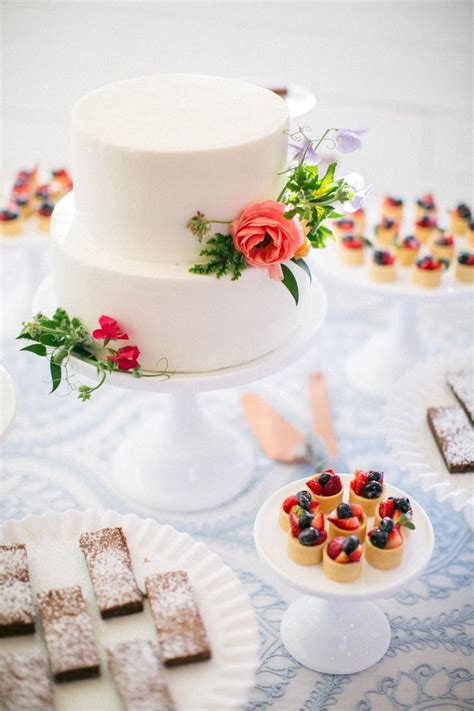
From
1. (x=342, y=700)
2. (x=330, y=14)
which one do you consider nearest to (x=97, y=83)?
(x=330, y=14)

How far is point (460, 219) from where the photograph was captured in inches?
156

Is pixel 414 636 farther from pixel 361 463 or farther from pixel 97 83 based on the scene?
pixel 97 83

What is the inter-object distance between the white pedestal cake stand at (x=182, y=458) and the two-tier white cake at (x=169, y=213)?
1.19 ft

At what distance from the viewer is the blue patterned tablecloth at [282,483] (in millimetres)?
2598

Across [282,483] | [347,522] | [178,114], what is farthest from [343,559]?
[178,114]

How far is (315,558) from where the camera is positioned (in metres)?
2.39

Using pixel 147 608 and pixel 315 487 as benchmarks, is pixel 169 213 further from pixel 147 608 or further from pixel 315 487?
pixel 147 608

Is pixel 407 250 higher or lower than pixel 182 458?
higher

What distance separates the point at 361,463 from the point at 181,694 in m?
1.48

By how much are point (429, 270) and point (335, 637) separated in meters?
1.60

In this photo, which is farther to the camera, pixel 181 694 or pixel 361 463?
pixel 361 463

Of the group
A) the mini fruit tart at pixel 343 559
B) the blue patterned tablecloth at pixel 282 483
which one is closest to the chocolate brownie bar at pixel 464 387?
the blue patterned tablecloth at pixel 282 483

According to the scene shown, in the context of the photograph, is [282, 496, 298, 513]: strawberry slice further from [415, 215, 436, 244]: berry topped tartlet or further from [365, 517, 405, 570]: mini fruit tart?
[415, 215, 436, 244]: berry topped tartlet

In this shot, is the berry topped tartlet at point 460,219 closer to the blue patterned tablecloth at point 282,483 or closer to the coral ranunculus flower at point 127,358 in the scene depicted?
the blue patterned tablecloth at point 282,483
